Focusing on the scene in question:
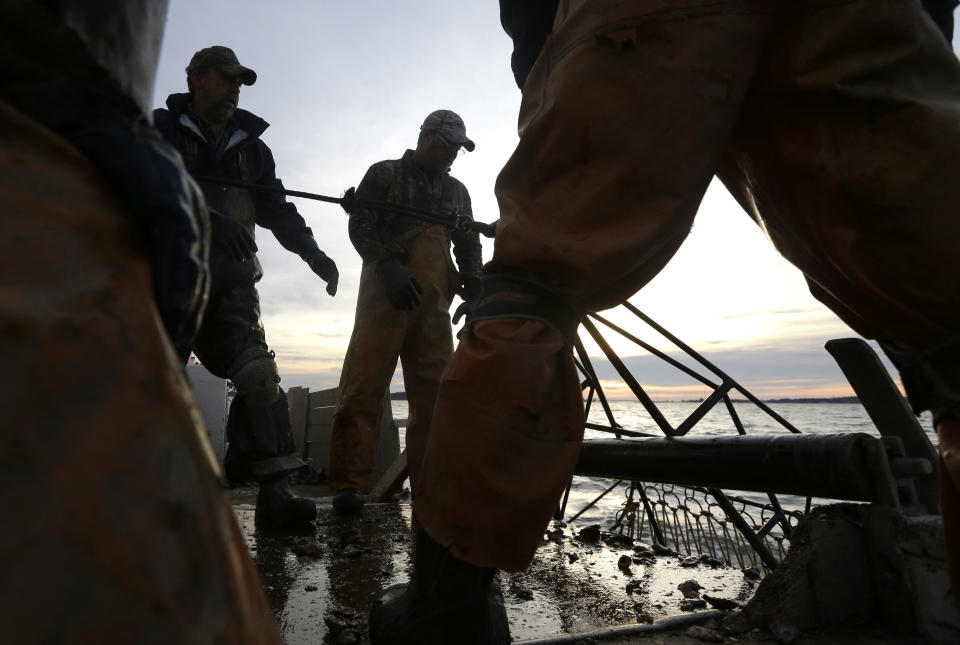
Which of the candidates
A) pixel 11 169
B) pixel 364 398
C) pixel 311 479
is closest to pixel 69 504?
pixel 11 169

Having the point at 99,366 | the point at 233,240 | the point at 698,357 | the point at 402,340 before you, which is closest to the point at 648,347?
the point at 698,357

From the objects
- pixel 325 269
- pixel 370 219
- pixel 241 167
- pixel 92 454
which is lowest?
pixel 92 454

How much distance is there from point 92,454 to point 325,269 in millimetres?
3527

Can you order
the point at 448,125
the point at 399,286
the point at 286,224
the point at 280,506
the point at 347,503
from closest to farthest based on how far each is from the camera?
1. the point at 280,506
2. the point at 347,503
3. the point at 399,286
4. the point at 286,224
5. the point at 448,125

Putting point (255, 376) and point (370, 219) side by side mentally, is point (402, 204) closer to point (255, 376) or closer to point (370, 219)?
point (370, 219)

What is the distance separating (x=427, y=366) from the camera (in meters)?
3.75

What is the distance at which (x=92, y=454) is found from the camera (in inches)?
11.6

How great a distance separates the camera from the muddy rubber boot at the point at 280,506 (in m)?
2.71

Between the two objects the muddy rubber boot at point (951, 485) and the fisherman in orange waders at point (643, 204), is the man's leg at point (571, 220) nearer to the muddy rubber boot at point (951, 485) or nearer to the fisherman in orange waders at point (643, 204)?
the fisherman in orange waders at point (643, 204)

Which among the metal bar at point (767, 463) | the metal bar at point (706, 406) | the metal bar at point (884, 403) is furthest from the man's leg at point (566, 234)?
the metal bar at point (706, 406)

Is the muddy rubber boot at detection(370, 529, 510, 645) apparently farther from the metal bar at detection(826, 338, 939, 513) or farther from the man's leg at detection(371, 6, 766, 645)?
the metal bar at detection(826, 338, 939, 513)

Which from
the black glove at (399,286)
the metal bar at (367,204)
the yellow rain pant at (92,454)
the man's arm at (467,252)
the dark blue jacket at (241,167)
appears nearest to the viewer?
the yellow rain pant at (92,454)

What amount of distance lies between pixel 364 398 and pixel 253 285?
0.98 meters

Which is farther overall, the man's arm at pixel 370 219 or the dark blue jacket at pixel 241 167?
the man's arm at pixel 370 219
